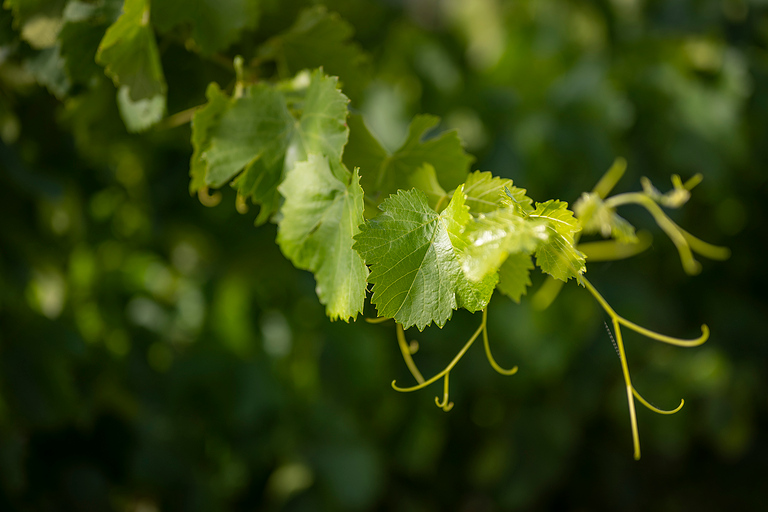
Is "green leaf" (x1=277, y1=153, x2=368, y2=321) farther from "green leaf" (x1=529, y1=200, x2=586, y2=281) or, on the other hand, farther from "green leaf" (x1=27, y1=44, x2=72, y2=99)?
"green leaf" (x1=27, y1=44, x2=72, y2=99)

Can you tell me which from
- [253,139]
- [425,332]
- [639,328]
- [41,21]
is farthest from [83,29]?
[425,332]

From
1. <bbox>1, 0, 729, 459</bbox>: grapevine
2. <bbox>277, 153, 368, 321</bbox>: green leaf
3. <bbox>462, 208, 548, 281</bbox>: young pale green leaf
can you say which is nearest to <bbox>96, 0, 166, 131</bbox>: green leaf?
<bbox>1, 0, 729, 459</bbox>: grapevine

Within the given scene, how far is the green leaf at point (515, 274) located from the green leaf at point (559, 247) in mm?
42

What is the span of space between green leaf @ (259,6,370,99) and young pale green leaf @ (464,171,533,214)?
0.68 feet

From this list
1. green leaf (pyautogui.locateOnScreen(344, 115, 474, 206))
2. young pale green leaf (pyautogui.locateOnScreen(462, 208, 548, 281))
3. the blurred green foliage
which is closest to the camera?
young pale green leaf (pyautogui.locateOnScreen(462, 208, 548, 281))

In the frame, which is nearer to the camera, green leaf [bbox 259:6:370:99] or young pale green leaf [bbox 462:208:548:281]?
young pale green leaf [bbox 462:208:548:281]

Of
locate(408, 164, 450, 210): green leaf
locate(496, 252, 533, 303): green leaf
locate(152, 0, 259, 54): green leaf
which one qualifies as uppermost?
locate(152, 0, 259, 54): green leaf

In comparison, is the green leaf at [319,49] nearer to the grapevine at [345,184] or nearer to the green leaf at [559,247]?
the grapevine at [345,184]

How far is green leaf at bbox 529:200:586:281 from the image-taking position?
209 millimetres

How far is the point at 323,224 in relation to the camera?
0.91 feet

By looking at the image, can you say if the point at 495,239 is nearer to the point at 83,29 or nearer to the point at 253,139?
the point at 253,139

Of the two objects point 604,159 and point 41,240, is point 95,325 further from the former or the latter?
point 604,159

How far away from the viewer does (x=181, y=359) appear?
0.92 m

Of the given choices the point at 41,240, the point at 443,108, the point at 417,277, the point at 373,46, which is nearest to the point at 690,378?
the point at 443,108
